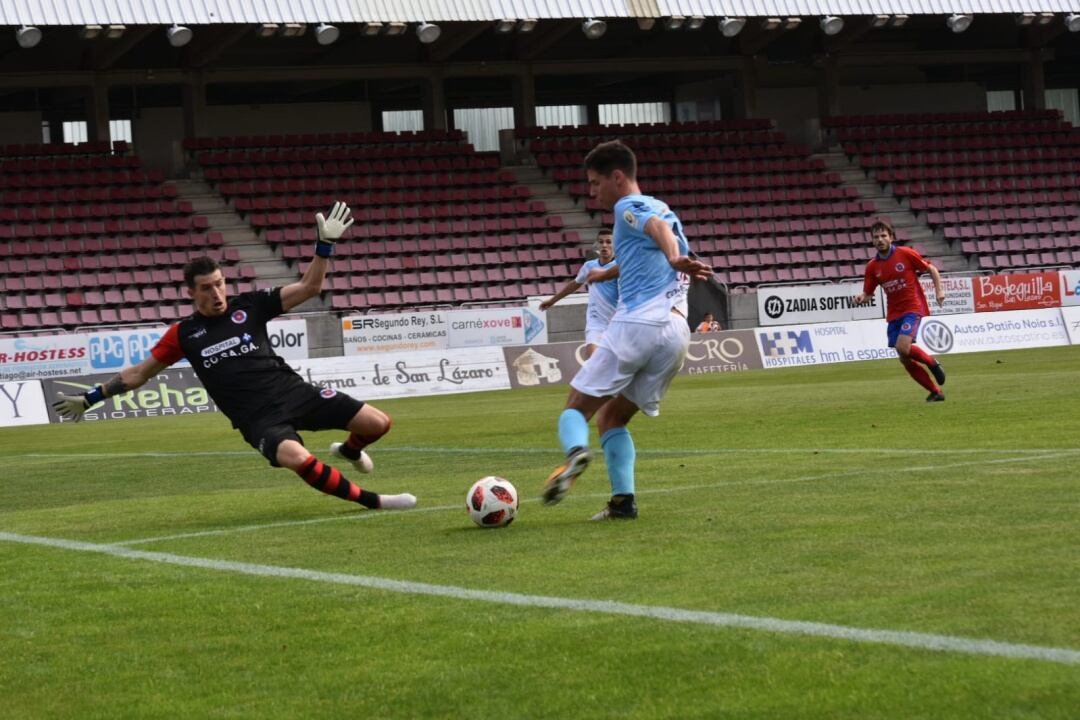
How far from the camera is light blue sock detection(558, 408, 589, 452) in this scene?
800 cm

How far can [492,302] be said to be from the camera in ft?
115

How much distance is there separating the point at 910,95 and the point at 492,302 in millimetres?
20456

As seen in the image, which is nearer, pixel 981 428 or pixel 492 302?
pixel 981 428

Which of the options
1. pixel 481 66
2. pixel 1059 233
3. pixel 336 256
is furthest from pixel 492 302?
pixel 1059 233

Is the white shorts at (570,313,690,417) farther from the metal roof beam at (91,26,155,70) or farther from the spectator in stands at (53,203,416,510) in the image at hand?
the metal roof beam at (91,26,155,70)

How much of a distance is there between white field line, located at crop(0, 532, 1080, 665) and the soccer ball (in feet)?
4.15

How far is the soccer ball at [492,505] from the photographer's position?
327 inches

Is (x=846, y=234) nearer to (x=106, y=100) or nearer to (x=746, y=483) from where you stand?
(x=106, y=100)

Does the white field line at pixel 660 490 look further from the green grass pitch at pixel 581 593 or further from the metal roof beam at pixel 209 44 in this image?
the metal roof beam at pixel 209 44

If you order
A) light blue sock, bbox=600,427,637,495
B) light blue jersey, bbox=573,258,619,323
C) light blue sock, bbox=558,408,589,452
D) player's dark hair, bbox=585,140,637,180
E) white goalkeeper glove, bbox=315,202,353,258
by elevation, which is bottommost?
light blue sock, bbox=600,427,637,495

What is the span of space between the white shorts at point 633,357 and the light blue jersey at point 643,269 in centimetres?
6

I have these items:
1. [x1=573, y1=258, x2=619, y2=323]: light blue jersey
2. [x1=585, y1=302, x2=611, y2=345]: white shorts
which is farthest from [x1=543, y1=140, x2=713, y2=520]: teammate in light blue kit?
[x1=585, y1=302, x2=611, y2=345]: white shorts

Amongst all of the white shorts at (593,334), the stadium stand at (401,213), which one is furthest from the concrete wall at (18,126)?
the white shorts at (593,334)

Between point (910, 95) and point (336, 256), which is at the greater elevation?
point (910, 95)
